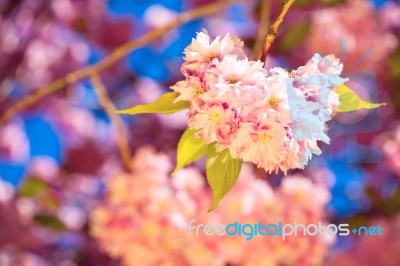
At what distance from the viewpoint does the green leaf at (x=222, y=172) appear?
0.94ft

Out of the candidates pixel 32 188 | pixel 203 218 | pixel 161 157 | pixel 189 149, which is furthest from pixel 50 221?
pixel 189 149

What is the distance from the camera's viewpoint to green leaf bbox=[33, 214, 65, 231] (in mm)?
902

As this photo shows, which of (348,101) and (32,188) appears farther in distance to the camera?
(32,188)

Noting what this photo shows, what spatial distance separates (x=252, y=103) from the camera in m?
0.26

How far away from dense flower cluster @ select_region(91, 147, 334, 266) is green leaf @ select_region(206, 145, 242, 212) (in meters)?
0.28

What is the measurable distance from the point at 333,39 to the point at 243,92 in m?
0.54

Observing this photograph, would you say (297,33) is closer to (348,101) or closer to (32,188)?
(32,188)

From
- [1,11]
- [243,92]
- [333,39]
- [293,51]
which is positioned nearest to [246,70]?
[243,92]

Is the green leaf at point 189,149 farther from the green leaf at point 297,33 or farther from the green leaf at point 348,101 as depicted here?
the green leaf at point 297,33

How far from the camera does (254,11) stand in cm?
95

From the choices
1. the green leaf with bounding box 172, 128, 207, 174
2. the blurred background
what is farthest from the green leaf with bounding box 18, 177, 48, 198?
the green leaf with bounding box 172, 128, 207, 174

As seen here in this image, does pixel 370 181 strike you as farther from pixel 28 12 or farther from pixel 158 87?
pixel 28 12

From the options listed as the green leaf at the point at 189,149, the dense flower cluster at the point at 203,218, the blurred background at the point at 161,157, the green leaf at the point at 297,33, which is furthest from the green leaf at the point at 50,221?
the green leaf at the point at 189,149

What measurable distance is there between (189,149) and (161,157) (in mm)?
419
